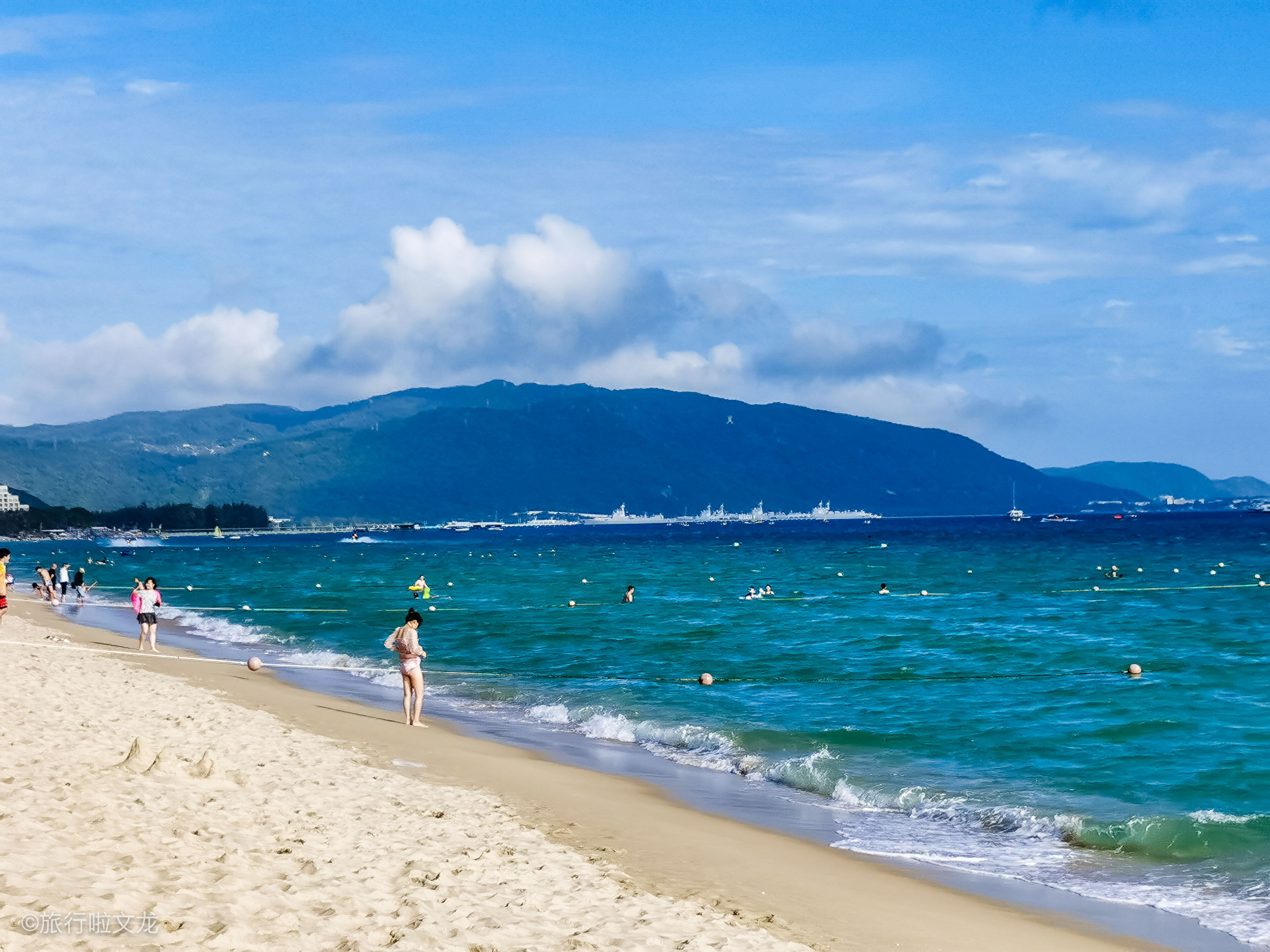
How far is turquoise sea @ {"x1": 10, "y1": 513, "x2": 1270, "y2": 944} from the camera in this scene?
1434cm

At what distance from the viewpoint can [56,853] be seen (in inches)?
357

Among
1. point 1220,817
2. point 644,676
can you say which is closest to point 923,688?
point 644,676

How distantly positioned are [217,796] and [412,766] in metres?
4.62

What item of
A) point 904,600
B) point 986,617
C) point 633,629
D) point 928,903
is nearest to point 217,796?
point 928,903

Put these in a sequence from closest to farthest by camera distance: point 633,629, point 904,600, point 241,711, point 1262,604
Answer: point 241,711
point 633,629
point 1262,604
point 904,600

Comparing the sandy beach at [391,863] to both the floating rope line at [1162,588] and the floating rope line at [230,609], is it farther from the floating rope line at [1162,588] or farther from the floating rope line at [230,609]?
the floating rope line at [1162,588]

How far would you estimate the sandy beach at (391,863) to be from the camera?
8312 millimetres

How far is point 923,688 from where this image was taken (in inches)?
1077

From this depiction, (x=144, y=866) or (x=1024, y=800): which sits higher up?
(x=144, y=866)

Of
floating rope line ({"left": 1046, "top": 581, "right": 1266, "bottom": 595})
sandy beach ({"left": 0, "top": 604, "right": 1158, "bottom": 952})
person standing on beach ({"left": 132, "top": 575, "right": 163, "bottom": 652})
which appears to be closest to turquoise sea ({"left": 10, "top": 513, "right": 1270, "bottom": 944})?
floating rope line ({"left": 1046, "top": 581, "right": 1266, "bottom": 595})

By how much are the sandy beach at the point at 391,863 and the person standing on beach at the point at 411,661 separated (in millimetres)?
3258

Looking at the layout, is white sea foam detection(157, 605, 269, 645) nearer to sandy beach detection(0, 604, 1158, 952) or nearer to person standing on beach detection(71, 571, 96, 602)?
person standing on beach detection(71, 571, 96, 602)

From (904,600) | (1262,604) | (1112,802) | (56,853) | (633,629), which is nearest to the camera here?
(56,853)

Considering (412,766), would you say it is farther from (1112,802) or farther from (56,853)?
(1112,802)
